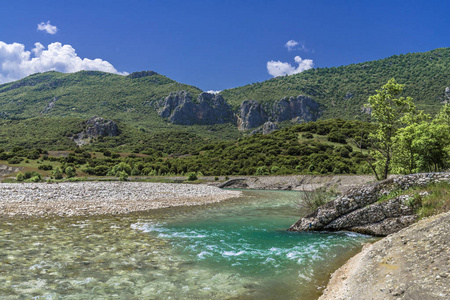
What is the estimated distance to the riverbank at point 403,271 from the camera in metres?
5.24

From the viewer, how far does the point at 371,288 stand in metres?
6.20

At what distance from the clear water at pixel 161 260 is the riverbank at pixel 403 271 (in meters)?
1.00

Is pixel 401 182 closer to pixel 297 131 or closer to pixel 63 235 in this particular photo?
pixel 63 235

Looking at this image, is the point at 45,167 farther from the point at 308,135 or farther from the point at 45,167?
the point at 308,135

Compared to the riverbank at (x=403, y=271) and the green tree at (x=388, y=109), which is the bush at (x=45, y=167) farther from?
the riverbank at (x=403, y=271)

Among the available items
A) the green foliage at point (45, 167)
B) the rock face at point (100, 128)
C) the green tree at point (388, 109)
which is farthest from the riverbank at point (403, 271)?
the rock face at point (100, 128)

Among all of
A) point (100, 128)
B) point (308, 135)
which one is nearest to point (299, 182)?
point (308, 135)

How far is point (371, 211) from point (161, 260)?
11.7 metres

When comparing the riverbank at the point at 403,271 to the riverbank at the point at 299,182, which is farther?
the riverbank at the point at 299,182

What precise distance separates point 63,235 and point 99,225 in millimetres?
2916

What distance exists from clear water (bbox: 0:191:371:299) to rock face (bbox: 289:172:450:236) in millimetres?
980

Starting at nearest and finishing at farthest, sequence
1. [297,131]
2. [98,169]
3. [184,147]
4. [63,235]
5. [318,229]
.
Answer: [63,235], [318,229], [98,169], [297,131], [184,147]

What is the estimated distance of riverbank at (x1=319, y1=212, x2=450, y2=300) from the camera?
17.2 feet

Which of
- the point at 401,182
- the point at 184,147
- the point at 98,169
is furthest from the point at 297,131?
the point at 401,182
